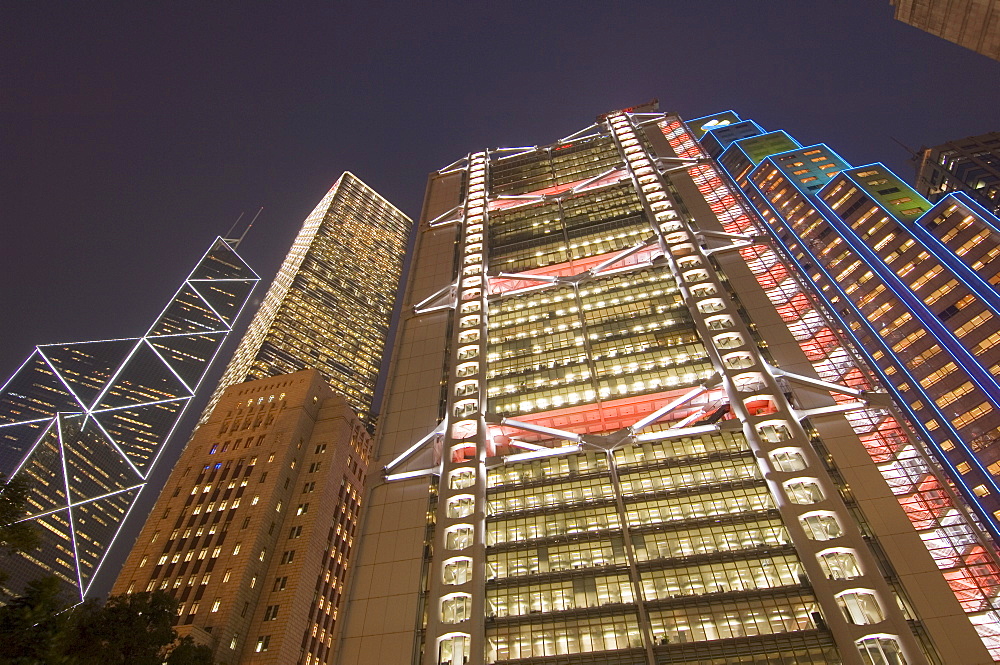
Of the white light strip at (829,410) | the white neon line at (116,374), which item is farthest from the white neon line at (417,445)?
the white neon line at (116,374)

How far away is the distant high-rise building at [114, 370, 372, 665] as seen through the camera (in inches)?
2864

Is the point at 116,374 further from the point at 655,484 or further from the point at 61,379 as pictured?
the point at 655,484

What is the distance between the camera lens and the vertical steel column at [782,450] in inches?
1350

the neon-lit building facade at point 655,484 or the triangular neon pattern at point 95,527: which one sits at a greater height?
the triangular neon pattern at point 95,527

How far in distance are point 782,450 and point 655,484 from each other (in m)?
9.26

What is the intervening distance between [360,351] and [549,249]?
114 meters

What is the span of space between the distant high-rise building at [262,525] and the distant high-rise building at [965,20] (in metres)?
78.5

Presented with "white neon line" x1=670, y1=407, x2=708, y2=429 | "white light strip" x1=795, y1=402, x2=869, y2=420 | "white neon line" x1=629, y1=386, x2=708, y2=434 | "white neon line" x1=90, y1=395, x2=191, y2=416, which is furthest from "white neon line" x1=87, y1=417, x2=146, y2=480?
"white light strip" x1=795, y1=402, x2=869, y2=420

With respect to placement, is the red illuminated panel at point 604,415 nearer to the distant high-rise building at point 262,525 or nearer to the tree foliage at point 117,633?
the tree foliage at point 117,633

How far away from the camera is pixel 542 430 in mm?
52094

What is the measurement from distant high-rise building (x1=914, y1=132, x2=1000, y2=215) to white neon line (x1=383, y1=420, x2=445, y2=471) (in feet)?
400

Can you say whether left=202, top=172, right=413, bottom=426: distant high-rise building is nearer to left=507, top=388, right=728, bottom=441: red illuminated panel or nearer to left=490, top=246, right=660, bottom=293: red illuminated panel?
left=490, top=246, right=660, bottom=293: red illuminated panel

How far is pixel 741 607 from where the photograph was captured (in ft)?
123

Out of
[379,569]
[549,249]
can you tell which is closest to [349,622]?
[379,569]
